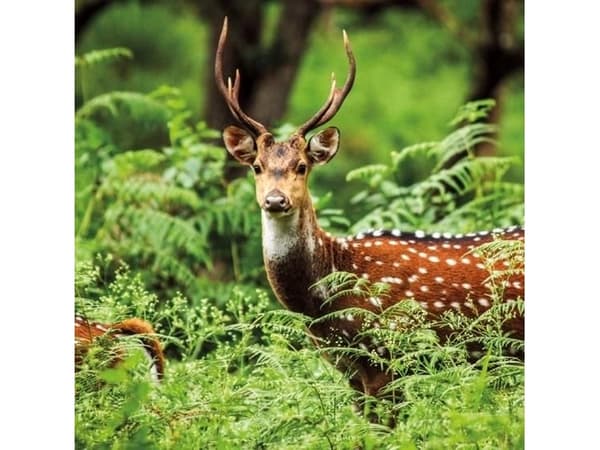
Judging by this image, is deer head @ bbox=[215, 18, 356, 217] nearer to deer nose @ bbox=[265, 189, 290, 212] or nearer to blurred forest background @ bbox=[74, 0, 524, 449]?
deer nose @ bbox=[265, 189, 290, 212]

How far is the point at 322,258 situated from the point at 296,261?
4.0 inches

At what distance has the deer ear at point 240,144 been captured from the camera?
537cm

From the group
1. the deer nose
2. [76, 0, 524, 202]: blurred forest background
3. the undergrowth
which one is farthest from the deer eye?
[76, 0, 524, 202]: blurred forest background

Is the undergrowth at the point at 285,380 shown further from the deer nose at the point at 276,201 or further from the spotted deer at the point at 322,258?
the deer nose at the point at 276,201

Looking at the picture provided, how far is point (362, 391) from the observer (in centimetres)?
529

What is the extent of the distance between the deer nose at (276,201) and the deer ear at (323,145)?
0.23 metres

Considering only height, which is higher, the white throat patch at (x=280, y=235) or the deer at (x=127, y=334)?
the white throat patch at (x=280, y=235)

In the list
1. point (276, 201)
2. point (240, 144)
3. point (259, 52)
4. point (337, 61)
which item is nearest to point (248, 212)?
point (240, 144)

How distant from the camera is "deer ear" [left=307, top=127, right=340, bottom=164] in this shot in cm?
533

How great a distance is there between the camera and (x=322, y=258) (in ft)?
17.7

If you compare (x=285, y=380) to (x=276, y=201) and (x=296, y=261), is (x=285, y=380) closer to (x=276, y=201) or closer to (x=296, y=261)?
(x=296, y=261)

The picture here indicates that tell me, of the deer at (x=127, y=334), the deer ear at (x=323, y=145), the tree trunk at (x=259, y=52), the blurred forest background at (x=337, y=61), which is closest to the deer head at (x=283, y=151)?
the deer ear at (x=323, y=145)
